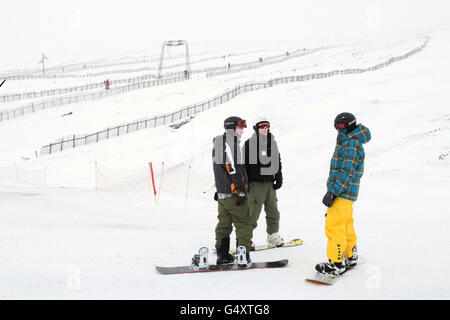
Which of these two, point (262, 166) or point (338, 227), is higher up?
point (262, 166)

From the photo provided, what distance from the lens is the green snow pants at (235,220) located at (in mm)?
5102

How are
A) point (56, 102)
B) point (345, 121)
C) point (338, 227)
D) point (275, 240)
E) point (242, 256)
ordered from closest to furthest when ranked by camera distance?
point (345, 121), point (338, 227), point (242, 256), point (275, 240), point (56, 102)

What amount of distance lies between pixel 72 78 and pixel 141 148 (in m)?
49.9

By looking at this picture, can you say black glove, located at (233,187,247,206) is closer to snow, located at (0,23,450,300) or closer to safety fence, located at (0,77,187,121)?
snow, located at (0,23,450,300)

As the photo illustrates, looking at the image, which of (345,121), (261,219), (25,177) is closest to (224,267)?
(345,121)

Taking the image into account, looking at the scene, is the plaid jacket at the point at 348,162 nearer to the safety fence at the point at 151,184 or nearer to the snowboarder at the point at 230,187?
the snowboarder at the point at 230,187

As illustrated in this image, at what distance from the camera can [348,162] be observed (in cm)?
454

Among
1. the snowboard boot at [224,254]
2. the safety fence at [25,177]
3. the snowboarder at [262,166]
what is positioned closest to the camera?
the snowboard boot at [224,254]

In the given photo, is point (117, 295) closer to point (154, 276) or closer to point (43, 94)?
point (154, 276)

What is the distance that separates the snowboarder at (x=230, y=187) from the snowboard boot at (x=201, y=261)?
11.1 inches

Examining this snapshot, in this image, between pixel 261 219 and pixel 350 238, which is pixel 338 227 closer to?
pixel 350 238

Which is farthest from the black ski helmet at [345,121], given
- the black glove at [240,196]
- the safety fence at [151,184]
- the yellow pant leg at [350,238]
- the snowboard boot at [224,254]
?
the safety fence at [151,184]

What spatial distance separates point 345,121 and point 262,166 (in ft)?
5.31
